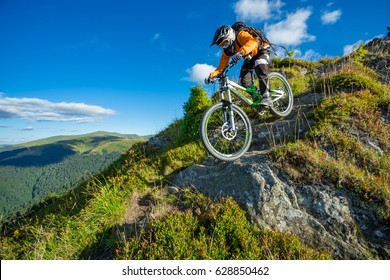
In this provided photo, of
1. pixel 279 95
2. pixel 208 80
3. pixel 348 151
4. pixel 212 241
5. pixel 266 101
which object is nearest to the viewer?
pixel 212 241

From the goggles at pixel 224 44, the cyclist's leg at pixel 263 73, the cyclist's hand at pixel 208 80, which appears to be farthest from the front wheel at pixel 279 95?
the cyclist's hand at pixel 208 80

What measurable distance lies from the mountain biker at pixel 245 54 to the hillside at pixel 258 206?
6.96 feet

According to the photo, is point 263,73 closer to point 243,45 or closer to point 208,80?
point 243,45

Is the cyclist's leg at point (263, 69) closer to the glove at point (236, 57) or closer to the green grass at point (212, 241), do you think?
the glove at point (236, 57)

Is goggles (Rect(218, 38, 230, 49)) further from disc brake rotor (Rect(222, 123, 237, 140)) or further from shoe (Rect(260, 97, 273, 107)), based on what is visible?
disc brake rotor (Rect(222, 123, 237, 140))

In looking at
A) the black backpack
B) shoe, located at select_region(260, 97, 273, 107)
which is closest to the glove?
the black backpack

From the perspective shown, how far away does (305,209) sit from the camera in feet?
17.0

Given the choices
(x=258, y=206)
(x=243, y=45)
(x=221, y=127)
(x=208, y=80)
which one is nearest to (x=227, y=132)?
(x=221, y=127)

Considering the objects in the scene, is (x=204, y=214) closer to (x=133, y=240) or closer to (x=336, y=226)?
(x=133, y=240)

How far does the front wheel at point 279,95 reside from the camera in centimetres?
893

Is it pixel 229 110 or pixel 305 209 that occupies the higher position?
pixel 229 110

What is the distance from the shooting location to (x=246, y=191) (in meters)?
5.73

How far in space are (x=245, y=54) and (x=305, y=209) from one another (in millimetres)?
4405

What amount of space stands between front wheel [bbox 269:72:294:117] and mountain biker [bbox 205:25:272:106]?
2.79ft
